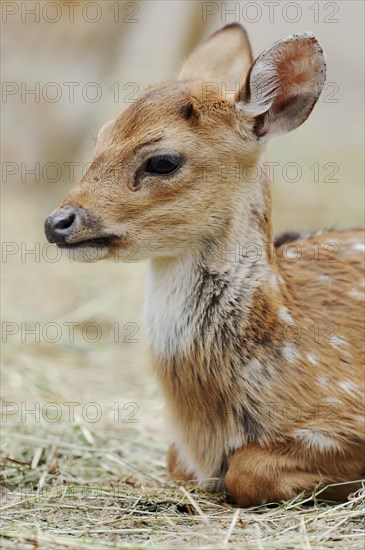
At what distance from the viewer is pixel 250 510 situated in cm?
487

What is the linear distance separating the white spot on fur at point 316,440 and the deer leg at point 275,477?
0.06 meters

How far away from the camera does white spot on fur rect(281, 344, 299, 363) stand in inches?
203

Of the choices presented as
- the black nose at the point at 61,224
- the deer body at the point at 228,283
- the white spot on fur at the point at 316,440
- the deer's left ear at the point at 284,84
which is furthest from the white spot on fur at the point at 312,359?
the black nose at the point at 61,224

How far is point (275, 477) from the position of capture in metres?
4.89

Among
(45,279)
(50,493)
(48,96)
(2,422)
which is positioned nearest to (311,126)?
(48,96)

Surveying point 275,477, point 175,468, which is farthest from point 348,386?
point 175,468

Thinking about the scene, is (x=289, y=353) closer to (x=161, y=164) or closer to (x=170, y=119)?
(x=161, y=164)

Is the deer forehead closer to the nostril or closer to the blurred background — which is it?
the nostril

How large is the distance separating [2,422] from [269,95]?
2947 millimetres

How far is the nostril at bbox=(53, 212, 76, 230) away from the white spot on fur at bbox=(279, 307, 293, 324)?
1228 mm

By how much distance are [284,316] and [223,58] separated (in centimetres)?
187

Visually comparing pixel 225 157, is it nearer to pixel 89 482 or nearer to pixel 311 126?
pixel 89 482

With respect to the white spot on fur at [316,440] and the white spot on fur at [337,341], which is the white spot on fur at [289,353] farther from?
the white spot on fur at [316,440]

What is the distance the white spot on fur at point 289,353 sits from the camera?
5160 millimetres
